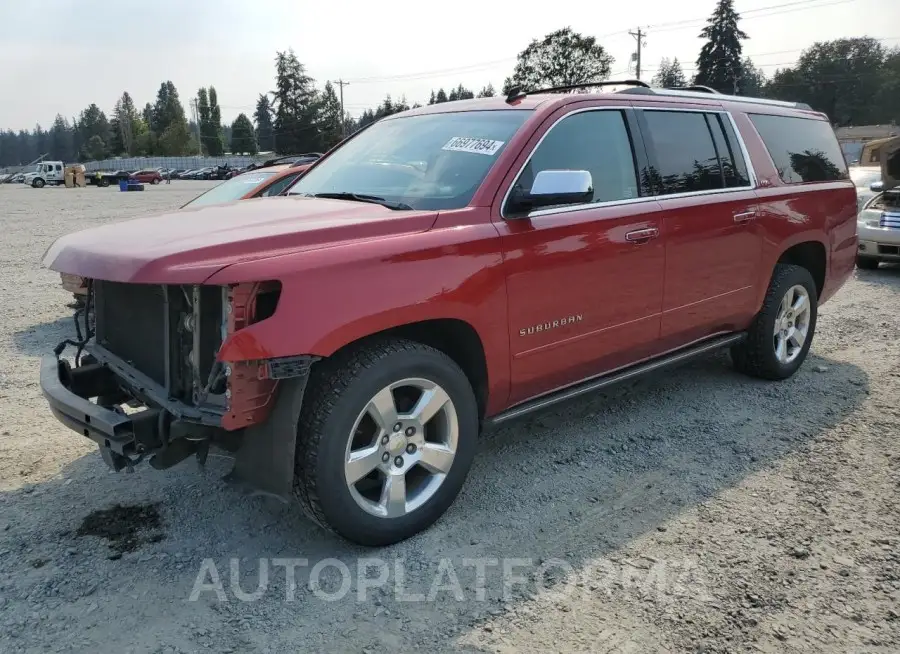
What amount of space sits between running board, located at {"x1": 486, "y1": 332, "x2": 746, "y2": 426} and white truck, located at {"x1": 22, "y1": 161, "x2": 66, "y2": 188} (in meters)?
59.8

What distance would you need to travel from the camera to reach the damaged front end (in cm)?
259

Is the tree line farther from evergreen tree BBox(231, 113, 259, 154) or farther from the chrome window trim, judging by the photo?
the chrome window trim

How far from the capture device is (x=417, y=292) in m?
2.93

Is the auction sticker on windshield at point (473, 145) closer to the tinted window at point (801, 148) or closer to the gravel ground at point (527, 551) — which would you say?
the gravel ground at point (527, 551)

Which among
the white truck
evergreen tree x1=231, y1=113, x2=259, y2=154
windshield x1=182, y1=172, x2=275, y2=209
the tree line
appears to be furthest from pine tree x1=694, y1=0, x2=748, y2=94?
windshield x1=182, y1=172, x2=275, y2=209

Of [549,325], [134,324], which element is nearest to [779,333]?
[549,325]

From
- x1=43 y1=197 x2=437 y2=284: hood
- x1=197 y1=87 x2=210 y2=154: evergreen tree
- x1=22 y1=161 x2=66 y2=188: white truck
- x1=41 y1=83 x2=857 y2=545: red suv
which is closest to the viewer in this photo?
x1=43 y1=197 x2=437 y2=284: hood

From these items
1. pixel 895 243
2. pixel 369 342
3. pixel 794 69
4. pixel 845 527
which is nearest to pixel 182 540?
pixel 369 342

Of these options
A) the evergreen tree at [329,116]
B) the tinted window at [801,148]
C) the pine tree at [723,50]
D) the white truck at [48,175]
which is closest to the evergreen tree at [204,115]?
the evergreen tree at [329,116]

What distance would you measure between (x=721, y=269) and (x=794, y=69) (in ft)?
354

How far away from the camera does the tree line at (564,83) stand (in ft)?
208

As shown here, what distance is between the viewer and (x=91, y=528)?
10.6 feet

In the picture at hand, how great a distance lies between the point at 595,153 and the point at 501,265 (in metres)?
1.03

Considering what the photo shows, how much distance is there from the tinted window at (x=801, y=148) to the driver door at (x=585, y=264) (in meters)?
1.58
